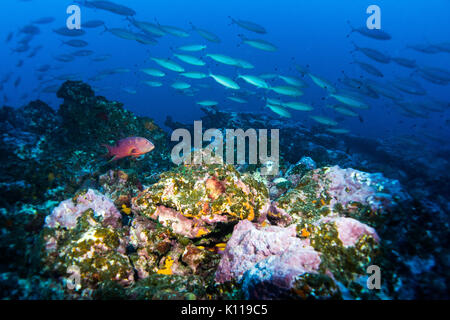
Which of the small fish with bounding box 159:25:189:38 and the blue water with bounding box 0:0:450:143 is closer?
the small fish with bounding box 159:25:189:38

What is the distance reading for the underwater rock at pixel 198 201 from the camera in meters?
2.66

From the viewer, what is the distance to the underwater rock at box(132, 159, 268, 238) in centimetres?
266

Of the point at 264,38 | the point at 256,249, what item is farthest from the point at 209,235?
the point at 264,38

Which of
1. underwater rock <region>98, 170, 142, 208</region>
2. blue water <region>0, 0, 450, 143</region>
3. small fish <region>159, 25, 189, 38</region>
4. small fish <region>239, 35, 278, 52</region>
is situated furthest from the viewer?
blue water <region>0, 0, 450, 143</region>

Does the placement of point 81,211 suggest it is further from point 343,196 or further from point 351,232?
point 343,196

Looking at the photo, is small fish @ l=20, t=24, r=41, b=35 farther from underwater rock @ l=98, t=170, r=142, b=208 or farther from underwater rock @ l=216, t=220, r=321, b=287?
underwater rock @ l=216, t=220, r=321, b=287

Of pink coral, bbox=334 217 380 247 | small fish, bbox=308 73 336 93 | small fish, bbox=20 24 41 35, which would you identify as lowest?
pink coral, bbox=334 217 380 247

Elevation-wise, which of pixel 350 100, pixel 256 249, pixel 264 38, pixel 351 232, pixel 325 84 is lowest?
pixel 256 249

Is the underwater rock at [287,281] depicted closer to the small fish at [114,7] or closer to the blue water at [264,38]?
the small fish at [114,7]

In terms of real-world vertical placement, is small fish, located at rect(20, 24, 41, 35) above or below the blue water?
below

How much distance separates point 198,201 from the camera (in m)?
2.68

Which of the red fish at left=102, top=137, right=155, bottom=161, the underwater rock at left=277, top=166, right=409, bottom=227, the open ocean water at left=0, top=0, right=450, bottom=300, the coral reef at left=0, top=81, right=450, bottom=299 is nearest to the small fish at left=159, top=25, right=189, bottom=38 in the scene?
the open ocean water at left=0, top=0, right=450, bottom=300
